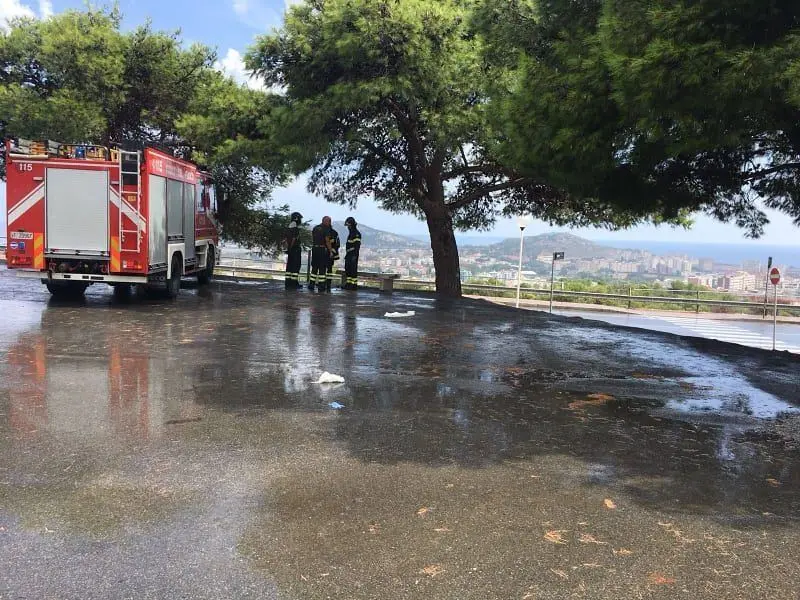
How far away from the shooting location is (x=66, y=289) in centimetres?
1434

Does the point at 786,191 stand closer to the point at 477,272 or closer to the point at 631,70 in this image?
the point at 631,70

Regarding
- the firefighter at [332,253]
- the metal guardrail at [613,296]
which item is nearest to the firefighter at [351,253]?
the firefighter at [332,253]

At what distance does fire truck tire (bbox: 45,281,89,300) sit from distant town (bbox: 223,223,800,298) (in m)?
10.7

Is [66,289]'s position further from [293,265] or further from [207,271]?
[293,265]

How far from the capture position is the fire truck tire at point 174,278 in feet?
48.0

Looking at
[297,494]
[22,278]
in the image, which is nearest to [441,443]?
[297,494]

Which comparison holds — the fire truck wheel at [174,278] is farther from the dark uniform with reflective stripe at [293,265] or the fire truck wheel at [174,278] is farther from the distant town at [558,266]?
the distant town at [558,266]

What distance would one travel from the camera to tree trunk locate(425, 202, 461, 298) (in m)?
20.7

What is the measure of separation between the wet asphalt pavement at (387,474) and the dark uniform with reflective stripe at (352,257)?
9250 millimetres

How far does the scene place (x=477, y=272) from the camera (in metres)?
33.0

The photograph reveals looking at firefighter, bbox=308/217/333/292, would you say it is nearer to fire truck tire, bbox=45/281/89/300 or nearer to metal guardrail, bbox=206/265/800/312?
fire truck tire, bbox=45/281/89/300

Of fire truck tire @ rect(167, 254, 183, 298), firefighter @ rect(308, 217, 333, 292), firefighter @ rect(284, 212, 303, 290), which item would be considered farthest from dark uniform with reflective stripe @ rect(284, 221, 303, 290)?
fire truck tire @ rect(167, 254, 183, 298)

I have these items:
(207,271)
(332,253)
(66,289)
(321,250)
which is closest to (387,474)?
(66,289)

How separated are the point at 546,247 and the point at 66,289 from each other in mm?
25457
